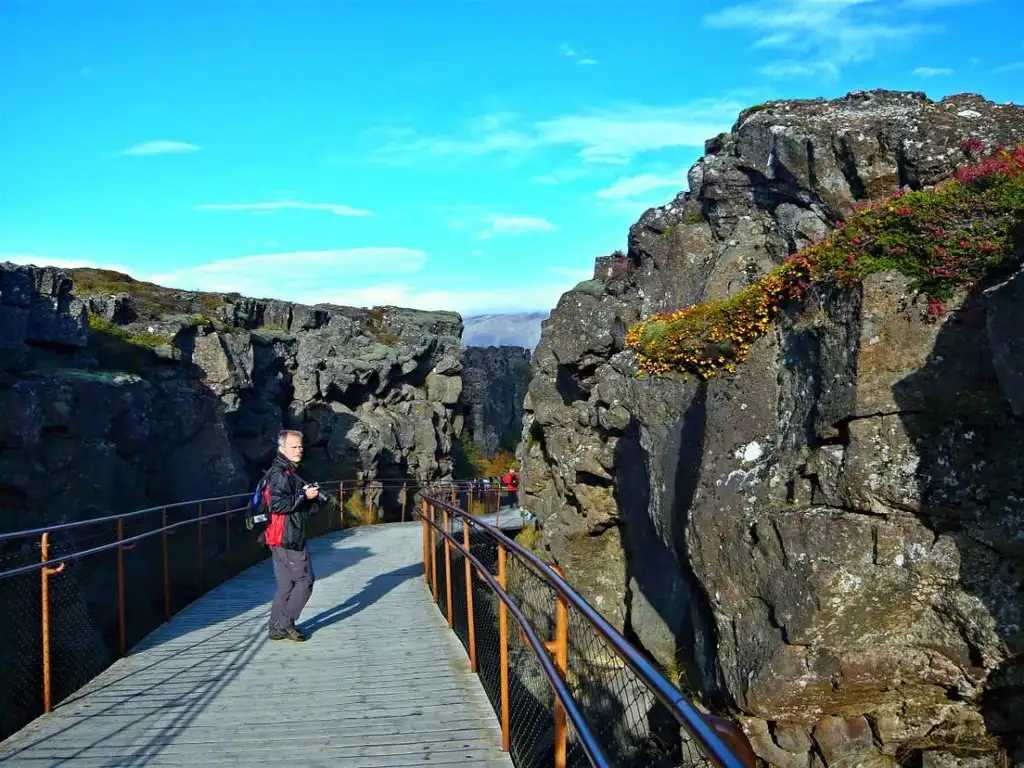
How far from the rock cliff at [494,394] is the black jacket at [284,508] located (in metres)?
35.7

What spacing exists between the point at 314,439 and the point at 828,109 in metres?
24.6

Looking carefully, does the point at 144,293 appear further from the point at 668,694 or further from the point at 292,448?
the point at 668,694

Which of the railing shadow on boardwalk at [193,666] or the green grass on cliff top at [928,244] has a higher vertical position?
the green grass on cliff top at [928,244]

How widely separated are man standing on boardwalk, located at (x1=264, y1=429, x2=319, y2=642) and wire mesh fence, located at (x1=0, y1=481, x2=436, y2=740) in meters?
0.25

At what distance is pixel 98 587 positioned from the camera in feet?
50.0

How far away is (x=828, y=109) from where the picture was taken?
14.1 metres

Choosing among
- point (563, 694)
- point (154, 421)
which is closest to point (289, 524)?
point (563, 694)

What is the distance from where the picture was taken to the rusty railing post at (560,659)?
3854 mm

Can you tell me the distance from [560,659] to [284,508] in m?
3.91

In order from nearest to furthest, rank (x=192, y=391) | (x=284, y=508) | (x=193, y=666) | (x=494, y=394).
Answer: (x=193, y=666) → (x=284, y=508) → (x=192, y=391) → (x=494, y=394)

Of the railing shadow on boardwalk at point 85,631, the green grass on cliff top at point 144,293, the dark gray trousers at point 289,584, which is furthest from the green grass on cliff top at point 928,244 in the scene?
the green grass on cliff top at point 144,293

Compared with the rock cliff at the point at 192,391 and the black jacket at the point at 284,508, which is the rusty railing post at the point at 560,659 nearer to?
the black jacket at the point at 284,508

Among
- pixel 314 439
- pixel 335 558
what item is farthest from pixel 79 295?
pixel 335 558

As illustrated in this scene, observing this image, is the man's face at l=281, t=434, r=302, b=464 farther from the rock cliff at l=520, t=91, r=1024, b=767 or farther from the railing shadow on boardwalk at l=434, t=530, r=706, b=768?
the rock cliff at l=520, t=91, r=1024, b=767
